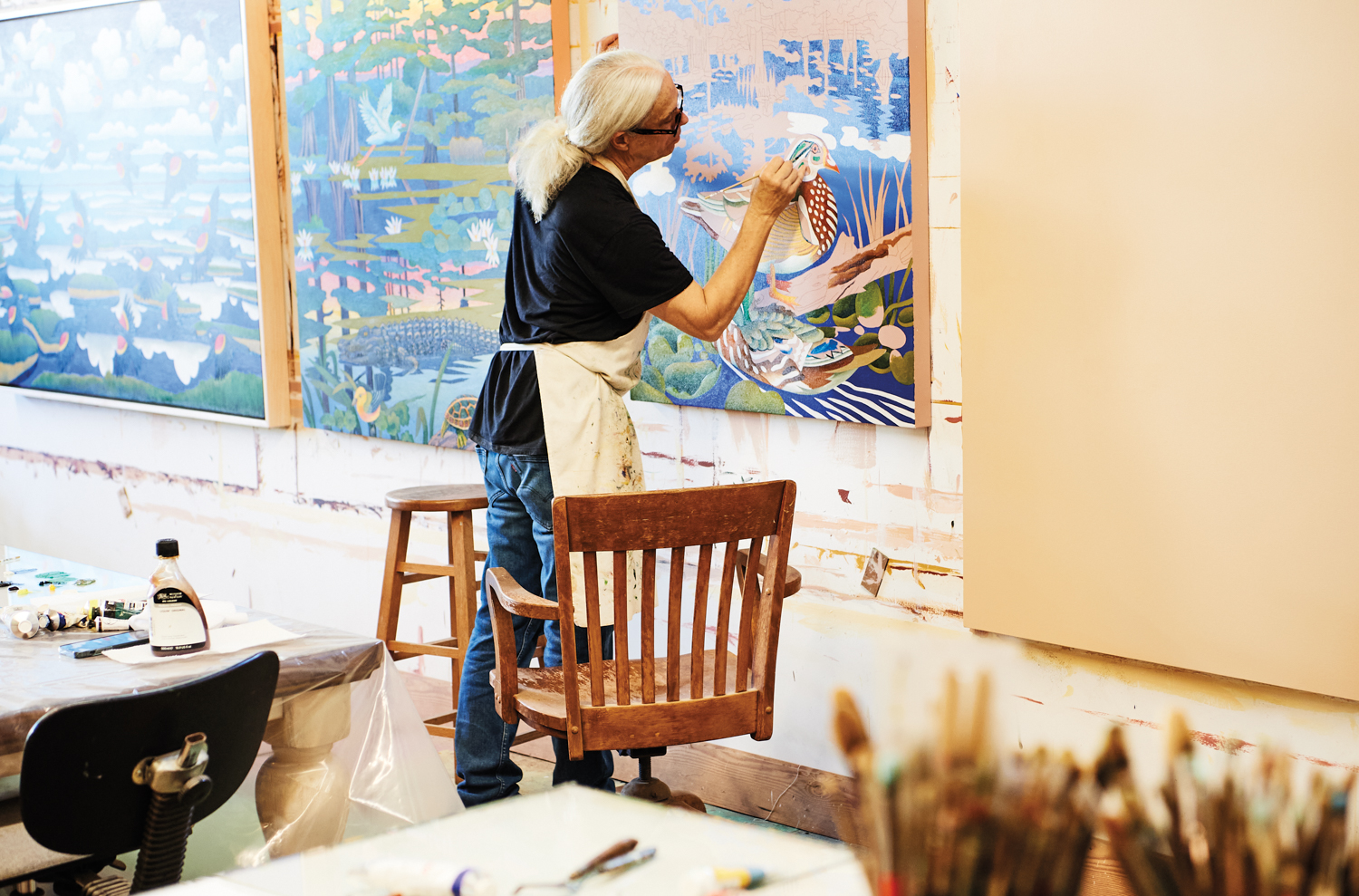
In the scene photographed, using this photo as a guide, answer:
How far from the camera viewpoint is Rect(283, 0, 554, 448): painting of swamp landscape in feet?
10.8

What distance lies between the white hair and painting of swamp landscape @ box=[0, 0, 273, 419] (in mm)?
1986

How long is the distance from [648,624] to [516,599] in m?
0.26

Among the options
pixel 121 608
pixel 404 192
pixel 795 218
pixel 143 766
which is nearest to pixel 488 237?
pixel 404 192

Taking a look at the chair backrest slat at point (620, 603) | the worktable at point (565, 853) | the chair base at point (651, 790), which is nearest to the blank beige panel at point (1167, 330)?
the chair base at point (651, 790)

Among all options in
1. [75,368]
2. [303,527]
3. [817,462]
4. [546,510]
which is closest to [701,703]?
[546,510]

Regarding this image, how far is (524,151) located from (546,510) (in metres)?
0.70

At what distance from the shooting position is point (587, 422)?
239 centimetres

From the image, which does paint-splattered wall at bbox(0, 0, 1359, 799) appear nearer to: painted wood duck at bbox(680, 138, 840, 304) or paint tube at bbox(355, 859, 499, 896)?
painted wood duck at bbox(680, 138, 840, 304)

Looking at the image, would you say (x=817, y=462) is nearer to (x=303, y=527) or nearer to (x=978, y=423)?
(x=978, y=423)

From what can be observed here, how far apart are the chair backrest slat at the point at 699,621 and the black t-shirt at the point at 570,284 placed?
51 centimetres

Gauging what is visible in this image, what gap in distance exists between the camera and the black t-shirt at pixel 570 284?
7.40ft

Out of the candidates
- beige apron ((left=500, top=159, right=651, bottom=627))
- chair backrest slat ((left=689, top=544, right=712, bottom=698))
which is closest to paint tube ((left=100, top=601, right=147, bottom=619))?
beige apron ((left=500, top=159, right=651, bottom=627))

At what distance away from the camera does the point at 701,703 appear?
204cm

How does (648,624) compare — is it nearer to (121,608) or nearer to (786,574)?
(786,574)
